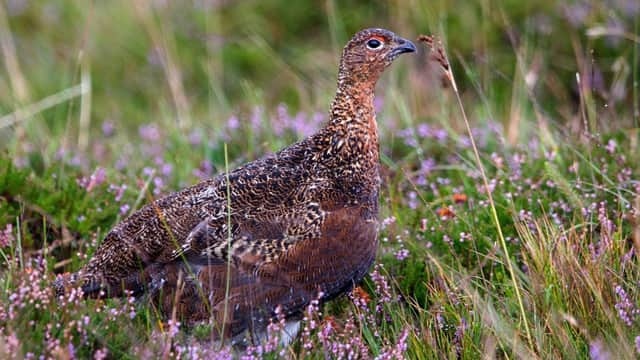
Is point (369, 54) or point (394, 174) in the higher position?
point (369, 54)

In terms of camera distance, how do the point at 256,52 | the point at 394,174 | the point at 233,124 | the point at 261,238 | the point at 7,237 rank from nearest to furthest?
the point at 261,238 < the point at 7,237 < the point at 394,174 < the point at 233,124 < the point at 256,52

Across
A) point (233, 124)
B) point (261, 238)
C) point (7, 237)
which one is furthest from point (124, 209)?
point (233, 124)

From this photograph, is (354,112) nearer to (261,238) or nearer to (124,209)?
(261,238)

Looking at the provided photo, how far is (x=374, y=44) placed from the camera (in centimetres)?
466

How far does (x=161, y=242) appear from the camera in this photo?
13.7 ft

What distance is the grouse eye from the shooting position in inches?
183

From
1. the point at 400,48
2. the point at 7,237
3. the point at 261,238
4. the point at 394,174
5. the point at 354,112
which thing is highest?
the point at 400,48

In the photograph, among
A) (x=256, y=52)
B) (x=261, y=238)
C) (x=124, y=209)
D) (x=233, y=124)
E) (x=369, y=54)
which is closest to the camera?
(x=261, y=238)

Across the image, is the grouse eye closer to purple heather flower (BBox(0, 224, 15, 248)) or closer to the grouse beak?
the grouse beak

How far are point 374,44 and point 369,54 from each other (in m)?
0.07

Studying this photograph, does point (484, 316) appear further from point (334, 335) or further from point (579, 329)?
point (334, 335)

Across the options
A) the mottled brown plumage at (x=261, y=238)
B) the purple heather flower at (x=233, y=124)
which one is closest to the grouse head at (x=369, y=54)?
the mottled brown plumage at (x=261, y=238)

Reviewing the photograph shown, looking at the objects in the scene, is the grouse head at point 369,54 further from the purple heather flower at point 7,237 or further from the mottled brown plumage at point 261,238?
the purple heather flower at point 7,237

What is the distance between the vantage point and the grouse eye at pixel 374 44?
464 centimetres
